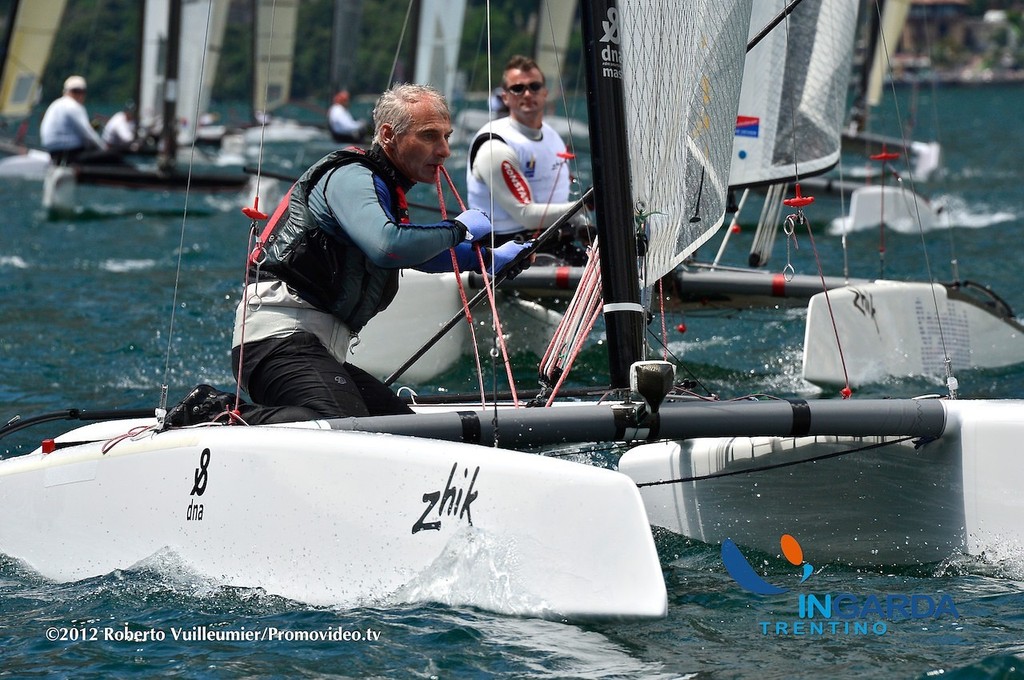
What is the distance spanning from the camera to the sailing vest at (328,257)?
10.9 ft

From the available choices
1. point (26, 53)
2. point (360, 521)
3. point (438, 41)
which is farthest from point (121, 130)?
point (360, 521)

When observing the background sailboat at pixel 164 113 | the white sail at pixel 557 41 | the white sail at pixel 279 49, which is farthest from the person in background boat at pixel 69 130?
the white sail at pixel 279 49

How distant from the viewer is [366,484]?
295cm

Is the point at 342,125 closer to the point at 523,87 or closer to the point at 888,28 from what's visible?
the point at 888,28

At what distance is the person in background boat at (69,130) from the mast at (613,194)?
1216cm

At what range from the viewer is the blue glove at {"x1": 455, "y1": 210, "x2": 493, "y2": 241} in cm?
359

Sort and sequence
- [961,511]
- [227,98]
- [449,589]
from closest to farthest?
1. [449,589]
2. [961,511]
3. [227,98]

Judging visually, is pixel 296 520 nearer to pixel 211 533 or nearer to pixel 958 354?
pixel 211 533

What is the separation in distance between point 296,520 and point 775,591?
1060 millimetres

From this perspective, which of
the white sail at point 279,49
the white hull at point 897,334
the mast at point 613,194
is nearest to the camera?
the mast at point 613,194

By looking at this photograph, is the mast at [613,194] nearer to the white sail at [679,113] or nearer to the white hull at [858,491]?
the white sail at [679,113]

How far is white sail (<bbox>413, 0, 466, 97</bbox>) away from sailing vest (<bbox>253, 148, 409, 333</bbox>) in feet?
45.1

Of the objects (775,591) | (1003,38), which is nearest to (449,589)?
(775,591)

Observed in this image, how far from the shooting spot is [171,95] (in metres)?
14.3
